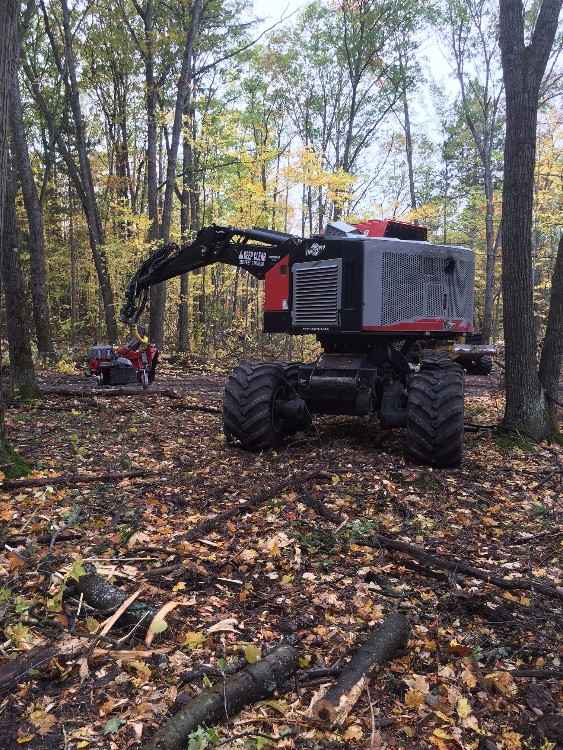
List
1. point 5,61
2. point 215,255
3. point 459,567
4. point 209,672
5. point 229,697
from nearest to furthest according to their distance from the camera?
point 229,697, point 209,672, point 459,567, point 5,61, point 215,255

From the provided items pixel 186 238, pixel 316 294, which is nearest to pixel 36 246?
pixel 186 238

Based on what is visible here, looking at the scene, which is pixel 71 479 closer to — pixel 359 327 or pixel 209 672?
pixel 209 672

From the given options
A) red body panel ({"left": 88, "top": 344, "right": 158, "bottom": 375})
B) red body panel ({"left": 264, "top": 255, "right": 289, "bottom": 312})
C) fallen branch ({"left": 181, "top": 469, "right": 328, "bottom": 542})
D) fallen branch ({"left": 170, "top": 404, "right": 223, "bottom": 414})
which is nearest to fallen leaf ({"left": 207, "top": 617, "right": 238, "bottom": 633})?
fallen branch ({"left": 181, "top": 469, "right": 328, "bottom": 542})

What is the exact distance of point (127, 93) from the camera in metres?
21.2

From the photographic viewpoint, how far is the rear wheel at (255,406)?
6836 millimetres

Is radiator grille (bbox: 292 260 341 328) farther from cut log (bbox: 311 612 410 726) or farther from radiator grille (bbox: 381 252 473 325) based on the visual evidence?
cut log (bbox: 311 612 410 726)

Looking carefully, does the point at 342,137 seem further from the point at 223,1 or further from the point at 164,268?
the point at 164,268

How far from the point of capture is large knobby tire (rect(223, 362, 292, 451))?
22.4 feet

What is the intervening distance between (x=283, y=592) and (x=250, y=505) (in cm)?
144

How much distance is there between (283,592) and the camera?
3.61m

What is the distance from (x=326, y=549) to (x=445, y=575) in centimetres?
91

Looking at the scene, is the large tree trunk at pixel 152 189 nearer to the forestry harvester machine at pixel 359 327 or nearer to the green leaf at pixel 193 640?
the forestry harvester machine at pixel 359 327

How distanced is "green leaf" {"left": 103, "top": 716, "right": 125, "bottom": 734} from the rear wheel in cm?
456

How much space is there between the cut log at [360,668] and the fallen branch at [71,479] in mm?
3331
